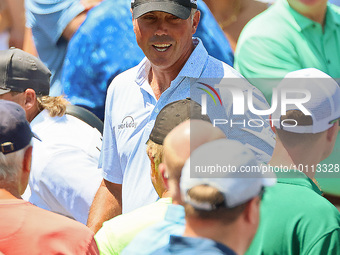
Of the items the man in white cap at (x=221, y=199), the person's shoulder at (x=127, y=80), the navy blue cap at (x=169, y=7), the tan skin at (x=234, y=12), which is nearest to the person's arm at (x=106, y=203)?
the person's shoulder at (x=127, y=80)

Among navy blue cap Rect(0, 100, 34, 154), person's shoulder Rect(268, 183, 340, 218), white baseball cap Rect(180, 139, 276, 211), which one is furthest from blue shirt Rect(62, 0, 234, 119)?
white baseball cap Rect(180, 139, 276, 211)

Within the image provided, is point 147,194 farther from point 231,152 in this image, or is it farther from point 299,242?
point 231,152

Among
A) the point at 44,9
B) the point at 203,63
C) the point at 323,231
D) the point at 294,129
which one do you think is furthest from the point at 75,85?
the point at 323,231

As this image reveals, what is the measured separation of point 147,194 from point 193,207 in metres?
1.44

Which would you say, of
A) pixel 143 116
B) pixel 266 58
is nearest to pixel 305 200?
pixel 143 116

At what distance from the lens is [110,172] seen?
3490 millimetres

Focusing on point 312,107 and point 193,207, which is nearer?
point 193,207

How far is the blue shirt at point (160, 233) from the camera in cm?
201

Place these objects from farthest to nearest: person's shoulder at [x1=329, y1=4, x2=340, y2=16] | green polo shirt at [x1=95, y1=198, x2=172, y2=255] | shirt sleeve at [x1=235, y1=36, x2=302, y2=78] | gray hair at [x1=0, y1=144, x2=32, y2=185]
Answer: person's shoulder at [x1=329, y1=4, x2=340, y2=16] → shirt sleeve at [x1=235, y1=36, x2=302, y2=78] → gray hair at [x1=0, y1=144, x2=32, y2=185] → green polo shirt at [x1=95, y1=198, x2=172, y2=255]

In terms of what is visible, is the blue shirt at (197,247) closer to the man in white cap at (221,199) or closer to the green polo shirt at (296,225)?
the man in white cap at (221,199)

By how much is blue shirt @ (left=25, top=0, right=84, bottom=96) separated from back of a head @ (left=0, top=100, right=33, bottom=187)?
2.31 meters

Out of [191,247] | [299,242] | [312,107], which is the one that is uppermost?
[312,107]

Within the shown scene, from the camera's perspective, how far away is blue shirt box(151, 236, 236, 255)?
1.80 metres

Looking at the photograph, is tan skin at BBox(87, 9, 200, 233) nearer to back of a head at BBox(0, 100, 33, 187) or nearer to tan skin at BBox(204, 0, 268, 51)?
back of a head at BBox(0, 100, 33, 187)
